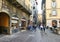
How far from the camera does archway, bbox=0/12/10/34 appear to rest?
2534 centimetres

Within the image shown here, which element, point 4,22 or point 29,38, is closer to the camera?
point 29,38

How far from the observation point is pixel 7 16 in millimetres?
25312

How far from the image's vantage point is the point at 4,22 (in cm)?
2592

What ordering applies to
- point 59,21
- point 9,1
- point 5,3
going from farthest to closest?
point 59,21, point 9,1, point 5,3

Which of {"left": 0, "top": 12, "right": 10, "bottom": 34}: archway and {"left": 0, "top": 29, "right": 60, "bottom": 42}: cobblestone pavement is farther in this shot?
{"left": 0, "top": 12, "right": 10, "bottom": 34}: archway

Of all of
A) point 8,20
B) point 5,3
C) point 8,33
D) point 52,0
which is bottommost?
point 8,33

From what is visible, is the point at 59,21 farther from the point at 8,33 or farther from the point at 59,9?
the point at 8,33

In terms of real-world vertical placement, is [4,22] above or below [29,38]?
above

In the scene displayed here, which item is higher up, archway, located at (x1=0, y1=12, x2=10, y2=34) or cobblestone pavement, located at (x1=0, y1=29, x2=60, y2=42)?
archway, located at (x1=0, y1=12, x2=10, y2=34)

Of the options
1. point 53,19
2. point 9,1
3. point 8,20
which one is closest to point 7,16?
point 8,20

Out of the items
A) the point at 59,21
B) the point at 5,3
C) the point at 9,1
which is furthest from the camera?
the point at 59,21

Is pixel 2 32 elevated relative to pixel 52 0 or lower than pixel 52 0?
lower

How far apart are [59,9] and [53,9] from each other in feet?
6.41

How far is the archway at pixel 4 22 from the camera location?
25.3 m
